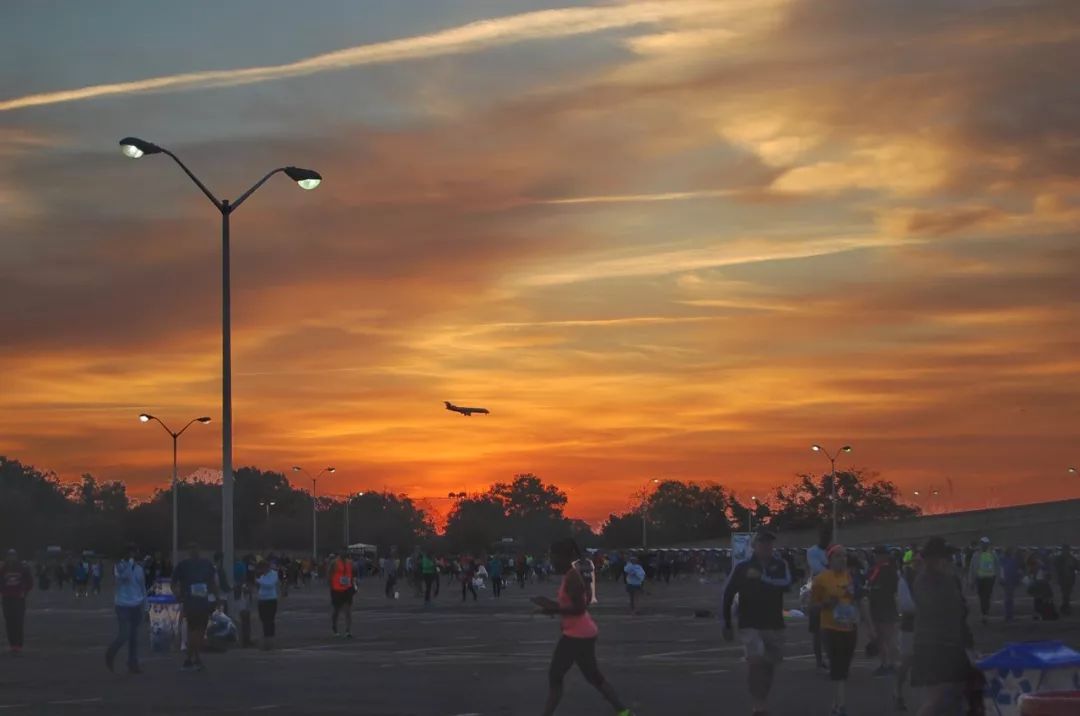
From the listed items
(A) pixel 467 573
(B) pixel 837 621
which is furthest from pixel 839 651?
(A) pixel 467 573

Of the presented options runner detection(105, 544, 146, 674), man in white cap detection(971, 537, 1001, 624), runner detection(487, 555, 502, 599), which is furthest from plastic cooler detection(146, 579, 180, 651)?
runner detection(487, 555, 502, 599)

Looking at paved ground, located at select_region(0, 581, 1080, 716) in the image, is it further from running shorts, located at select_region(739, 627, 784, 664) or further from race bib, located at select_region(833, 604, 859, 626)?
running shorts, located at select_region(739, 627, 784, 664)

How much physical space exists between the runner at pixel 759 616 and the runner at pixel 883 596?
5014 millimetres

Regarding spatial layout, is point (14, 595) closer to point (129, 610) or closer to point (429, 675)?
point (129, 610)

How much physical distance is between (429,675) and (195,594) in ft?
13.7

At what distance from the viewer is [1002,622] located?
119 ft

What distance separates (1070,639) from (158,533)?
142m

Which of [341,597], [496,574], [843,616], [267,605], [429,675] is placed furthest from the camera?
[496,574]

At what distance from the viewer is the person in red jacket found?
28.2 metres

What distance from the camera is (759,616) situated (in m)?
14.4

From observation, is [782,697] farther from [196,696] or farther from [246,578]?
[246,578]

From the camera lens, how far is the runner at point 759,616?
1431 centimetres

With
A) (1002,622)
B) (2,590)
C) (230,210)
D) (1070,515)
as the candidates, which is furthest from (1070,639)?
(1070,515)

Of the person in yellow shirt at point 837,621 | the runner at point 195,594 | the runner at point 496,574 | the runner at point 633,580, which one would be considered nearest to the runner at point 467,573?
the runner at point 496,574
